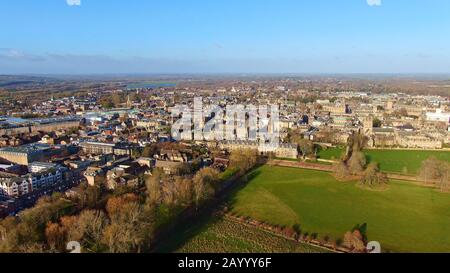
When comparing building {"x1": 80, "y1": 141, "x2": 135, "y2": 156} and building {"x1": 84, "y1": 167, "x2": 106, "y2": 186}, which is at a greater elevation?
building {"x1": 80, "y1": 141, "x2": 135, "y2": 156}

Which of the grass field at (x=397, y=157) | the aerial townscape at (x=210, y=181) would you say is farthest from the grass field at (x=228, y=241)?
the grass field at (x=397, y=157)

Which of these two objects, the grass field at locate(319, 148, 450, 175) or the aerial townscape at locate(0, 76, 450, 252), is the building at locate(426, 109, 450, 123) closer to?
the aerial townscape at locate(0, 76, 450, 252)

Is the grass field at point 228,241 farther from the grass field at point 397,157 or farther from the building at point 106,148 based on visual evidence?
the building at point 106,148

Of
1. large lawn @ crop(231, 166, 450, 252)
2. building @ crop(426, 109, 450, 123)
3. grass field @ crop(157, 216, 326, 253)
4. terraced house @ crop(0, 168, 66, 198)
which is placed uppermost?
building @ crop(426, 109, 450, 123)

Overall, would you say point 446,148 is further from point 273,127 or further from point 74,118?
point 74,118

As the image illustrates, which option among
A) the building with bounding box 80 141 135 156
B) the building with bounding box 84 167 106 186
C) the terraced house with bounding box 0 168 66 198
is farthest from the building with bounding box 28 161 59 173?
the building with bounding box 80 141 135 156

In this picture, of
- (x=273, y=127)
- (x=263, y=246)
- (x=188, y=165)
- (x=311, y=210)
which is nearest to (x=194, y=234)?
(x=263, y=246)
